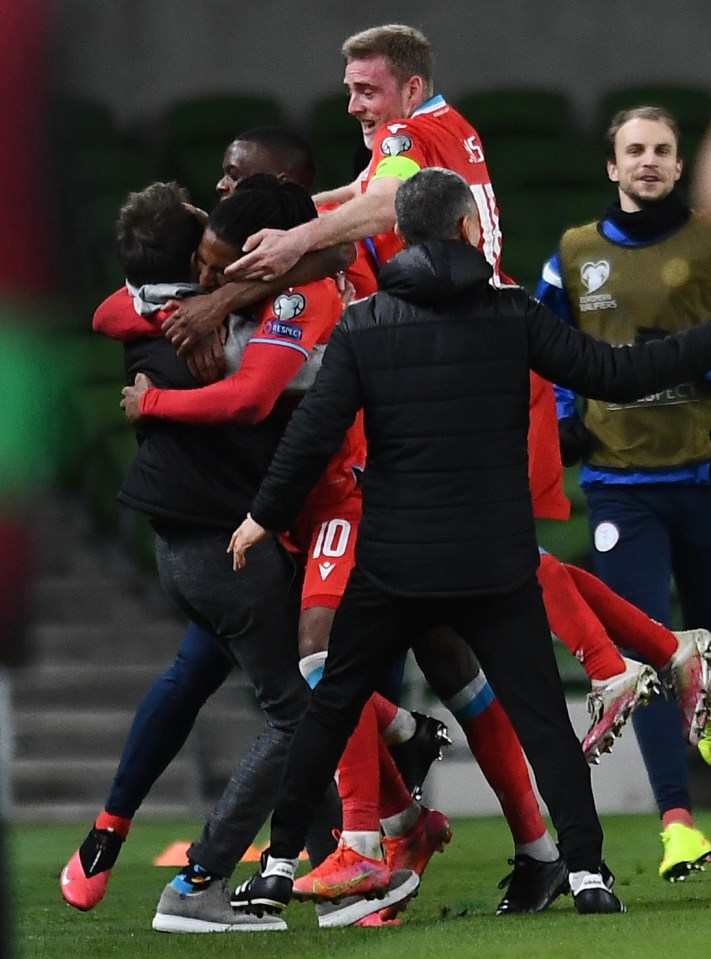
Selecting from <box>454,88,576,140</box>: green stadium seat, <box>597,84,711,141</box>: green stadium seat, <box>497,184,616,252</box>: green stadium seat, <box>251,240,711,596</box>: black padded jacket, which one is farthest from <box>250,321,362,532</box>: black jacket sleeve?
<box>597,84,711,141</box>: green stadium seat

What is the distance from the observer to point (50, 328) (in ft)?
2.87

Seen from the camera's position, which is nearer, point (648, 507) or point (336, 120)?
point (648, 507)

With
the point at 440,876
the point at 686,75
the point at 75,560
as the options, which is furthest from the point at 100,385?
the point at 440,876

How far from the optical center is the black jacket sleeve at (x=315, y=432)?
282 centimetres

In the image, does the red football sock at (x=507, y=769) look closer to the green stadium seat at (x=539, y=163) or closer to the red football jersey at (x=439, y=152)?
the red football jersey at (x=439, y=152)

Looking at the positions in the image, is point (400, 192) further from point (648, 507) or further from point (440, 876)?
point (440, 876)

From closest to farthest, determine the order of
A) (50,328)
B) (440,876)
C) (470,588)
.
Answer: (50,328)
(470,588)
(440,876)

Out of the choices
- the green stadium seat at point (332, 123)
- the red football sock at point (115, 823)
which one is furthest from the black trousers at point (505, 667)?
the green stadium seat at point (332, 123)

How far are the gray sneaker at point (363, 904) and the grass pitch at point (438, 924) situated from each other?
0.12ft

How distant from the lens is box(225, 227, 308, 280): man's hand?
10.3 feet

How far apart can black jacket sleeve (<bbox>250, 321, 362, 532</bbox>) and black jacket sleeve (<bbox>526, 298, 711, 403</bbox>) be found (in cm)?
29

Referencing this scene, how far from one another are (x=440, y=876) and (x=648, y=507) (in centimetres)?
116

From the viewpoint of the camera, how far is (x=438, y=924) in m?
3.12

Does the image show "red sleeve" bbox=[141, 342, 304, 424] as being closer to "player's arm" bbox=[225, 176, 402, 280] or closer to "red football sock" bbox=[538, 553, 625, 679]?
"player's arm" bbox=[225, 176, 402, 280]
